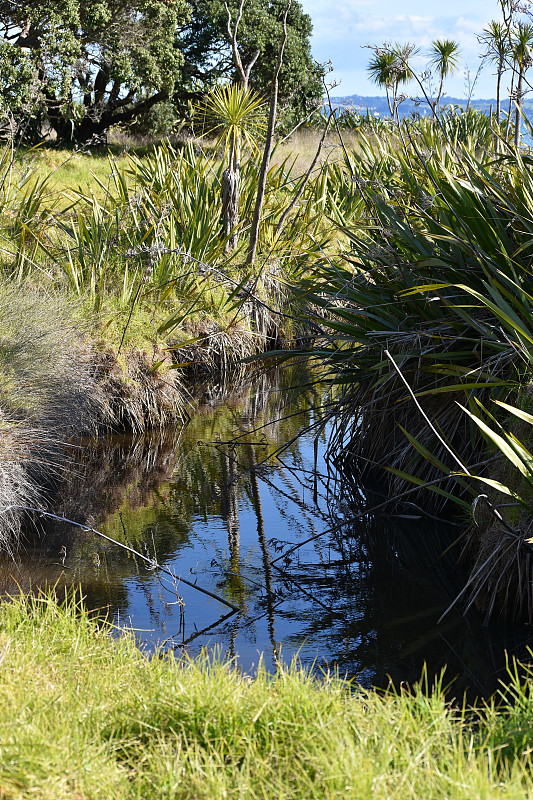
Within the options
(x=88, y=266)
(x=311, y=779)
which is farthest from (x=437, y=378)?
(x=88, y=266)

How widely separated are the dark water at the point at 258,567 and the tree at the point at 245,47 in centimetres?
2354

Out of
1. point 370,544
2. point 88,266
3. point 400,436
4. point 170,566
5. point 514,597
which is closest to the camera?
point 514,597

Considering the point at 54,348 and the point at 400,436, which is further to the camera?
the point at 54,348

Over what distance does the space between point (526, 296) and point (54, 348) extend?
12.3 ft

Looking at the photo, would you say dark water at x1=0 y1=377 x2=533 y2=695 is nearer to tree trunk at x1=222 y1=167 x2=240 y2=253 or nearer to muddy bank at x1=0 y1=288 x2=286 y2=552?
muddy bank at x1=0 y1=288 x2=286 y2=552

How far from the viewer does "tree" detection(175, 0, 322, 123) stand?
27297 mm

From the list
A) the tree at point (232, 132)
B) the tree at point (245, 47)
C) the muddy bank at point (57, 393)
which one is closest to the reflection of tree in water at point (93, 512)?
the muddy bank at point (57, 393)

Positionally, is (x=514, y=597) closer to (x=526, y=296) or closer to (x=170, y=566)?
(x=526, y=296)

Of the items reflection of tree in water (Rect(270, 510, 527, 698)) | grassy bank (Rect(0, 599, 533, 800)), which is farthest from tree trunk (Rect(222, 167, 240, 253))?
grassy bank (Rect(0, 599, 533, 800))

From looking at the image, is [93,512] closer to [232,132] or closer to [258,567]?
[258,567]

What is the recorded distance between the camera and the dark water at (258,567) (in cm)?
379

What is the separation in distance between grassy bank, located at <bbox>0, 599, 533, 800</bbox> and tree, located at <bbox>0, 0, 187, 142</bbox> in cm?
1780

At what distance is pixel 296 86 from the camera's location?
2981 cm

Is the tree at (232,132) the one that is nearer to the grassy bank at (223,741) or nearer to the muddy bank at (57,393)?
the muddy bank at (57,393)
